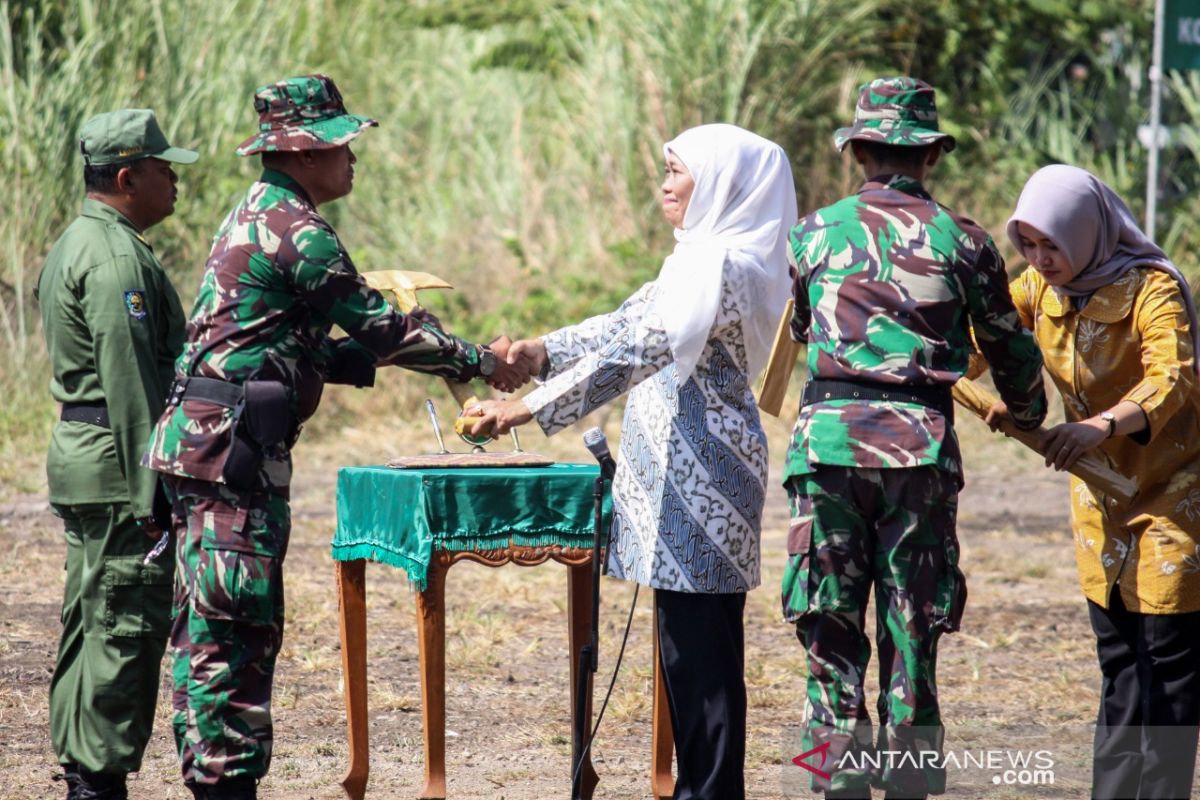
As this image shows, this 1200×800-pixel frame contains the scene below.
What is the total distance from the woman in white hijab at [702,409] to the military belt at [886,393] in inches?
17.0

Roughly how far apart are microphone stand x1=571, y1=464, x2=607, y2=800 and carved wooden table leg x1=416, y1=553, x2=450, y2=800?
40 cm

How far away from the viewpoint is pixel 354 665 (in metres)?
4.79

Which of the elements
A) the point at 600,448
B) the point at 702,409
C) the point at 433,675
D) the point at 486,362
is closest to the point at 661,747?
the point at 433,675

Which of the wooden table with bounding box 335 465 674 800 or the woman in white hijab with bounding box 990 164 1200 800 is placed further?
the wooden table with bounding box 335 465 674 800

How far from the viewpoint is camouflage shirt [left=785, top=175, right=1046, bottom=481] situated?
367 cm

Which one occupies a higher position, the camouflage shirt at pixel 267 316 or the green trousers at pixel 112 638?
the camouflage shirt at pixel 267 316

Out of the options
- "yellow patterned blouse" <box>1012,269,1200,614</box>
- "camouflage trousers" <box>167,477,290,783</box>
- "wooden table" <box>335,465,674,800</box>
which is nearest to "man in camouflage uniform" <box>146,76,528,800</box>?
"camouflage trousers" <box>167,477,290,783</box>

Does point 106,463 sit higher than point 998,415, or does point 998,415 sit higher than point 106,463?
point 998,415

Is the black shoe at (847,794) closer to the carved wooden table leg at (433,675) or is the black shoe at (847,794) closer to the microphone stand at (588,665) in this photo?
the microphone stand at (588,665)

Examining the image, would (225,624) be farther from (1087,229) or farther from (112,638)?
(1087,229)

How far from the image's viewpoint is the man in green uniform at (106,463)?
4441 millimetres

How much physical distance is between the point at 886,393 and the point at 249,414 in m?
1.56

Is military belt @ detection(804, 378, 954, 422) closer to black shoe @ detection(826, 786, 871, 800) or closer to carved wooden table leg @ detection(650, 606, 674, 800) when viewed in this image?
black shoe @ detection(826, 786, 871, 800)

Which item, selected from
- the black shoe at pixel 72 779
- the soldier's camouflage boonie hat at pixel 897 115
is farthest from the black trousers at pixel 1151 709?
the black shoe at pixel 72 779
